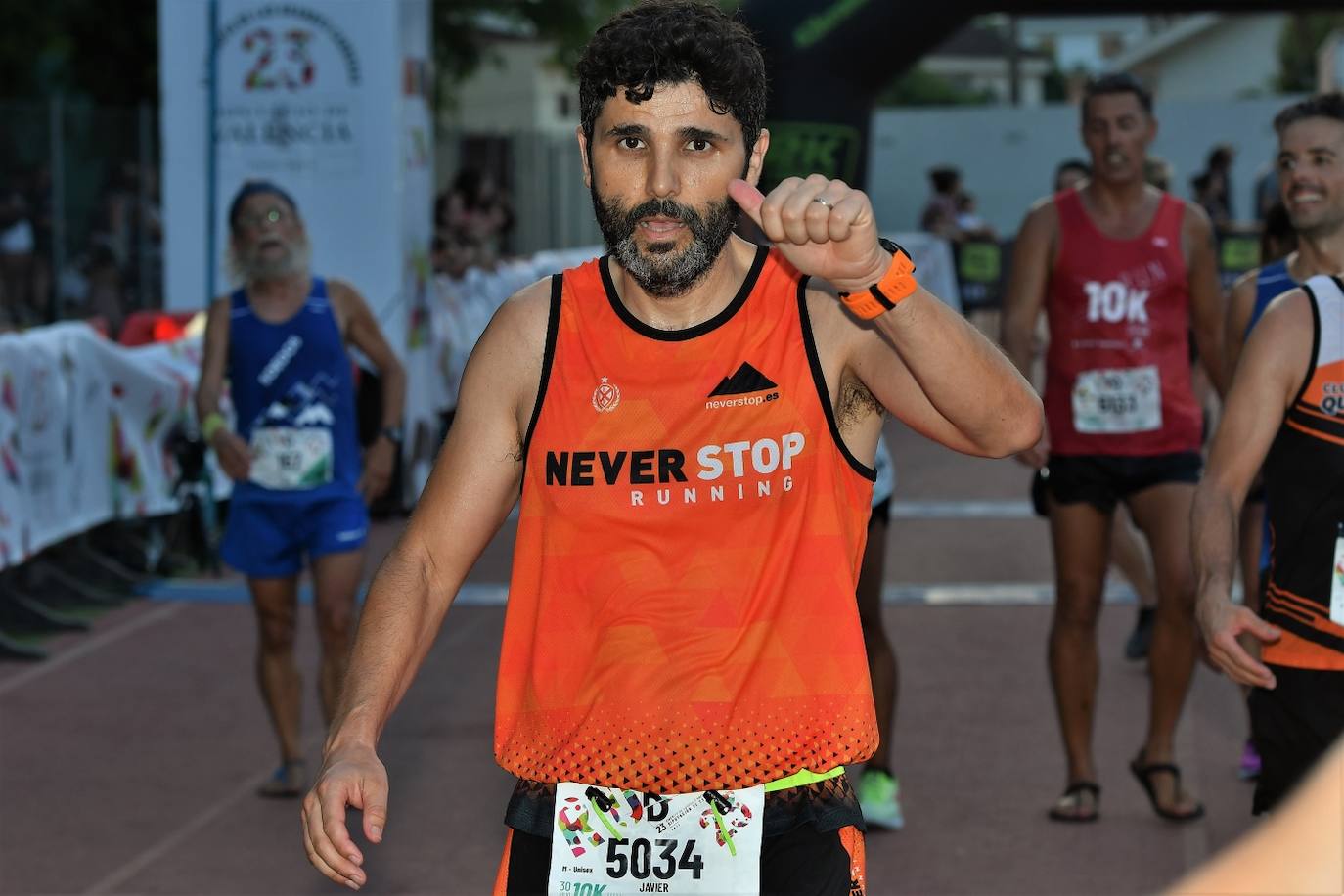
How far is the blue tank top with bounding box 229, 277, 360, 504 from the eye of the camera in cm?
658

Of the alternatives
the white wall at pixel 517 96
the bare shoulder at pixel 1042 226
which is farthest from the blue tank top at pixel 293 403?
the white wall at pixel 517 96

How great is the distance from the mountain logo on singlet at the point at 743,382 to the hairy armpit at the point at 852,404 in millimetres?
125

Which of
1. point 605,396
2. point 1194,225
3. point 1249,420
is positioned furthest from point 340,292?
point 605,396

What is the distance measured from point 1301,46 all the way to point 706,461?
53781 mm

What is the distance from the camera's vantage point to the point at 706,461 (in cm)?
282

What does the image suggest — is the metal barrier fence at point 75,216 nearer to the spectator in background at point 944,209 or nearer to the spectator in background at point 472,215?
the spectator in background at point 472,215

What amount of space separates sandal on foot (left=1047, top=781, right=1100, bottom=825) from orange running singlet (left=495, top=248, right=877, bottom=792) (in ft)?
11.2

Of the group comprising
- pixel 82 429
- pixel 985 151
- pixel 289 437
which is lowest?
pixel 82 429

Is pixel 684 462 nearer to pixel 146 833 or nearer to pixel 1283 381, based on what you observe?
pixel 1283 381

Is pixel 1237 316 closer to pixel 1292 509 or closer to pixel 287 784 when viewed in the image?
pixel 1292 509

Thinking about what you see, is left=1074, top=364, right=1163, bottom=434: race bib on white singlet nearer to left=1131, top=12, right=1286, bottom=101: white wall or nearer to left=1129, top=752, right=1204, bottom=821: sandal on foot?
left=1129, top=752, right=1204, bottom=821: sandal on foot

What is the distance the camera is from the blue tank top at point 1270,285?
16.6 ft

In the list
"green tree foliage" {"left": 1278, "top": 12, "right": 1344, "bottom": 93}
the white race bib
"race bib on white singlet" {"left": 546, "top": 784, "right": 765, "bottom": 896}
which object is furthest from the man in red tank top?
"green tree foliage" {"left": 1278, "top": 12, "right": 1344, "bottom": 93}

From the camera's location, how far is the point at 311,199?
463 inches
